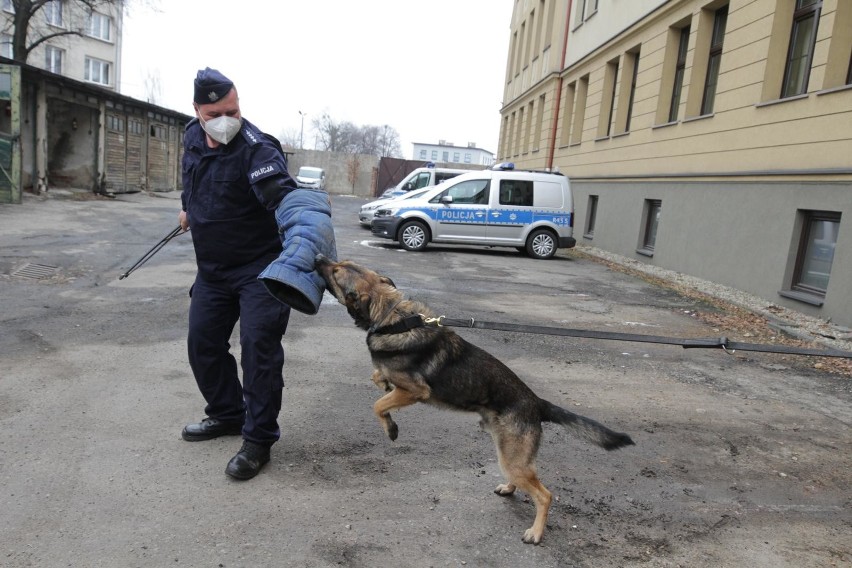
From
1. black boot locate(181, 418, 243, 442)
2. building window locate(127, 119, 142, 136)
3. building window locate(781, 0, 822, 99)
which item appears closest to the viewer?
black boot locate(181, 418, 243, 442)

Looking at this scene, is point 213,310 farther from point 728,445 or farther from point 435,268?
point 435,268

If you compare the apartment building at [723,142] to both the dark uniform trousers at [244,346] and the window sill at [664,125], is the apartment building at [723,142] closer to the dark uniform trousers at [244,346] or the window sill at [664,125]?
the window sill at [664,125]

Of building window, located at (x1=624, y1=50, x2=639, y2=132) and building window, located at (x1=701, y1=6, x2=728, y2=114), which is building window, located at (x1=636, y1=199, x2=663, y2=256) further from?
building window, located at (x1=624, y1=50, x2=639, y2=132)

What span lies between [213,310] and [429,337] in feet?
4.35

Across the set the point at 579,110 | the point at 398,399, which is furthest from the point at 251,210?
the point at 579,110

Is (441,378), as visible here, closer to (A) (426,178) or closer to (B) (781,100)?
(B) (781,100)

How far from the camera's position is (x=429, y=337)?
3.12 meters

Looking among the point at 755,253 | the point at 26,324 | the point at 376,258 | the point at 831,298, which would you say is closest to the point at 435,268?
the point at 376,258

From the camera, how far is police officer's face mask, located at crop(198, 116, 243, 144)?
3230mm

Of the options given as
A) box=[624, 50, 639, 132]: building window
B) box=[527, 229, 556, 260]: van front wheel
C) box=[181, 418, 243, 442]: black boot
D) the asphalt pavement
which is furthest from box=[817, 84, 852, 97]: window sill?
box=[181, 418, 243, 442]: black boot

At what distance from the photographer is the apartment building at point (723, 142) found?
8.91 meters

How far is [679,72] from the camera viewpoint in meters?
14.6

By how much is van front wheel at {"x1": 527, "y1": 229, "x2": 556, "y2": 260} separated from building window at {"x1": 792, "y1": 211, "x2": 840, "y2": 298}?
6.55m

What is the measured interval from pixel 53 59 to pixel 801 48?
44454 millimetres
